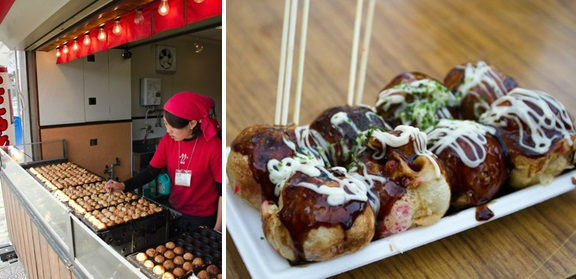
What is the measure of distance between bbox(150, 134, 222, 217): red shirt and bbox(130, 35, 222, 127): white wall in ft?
0.70

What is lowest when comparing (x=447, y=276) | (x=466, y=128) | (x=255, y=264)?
(x=447, y=276)

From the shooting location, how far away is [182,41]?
184 centimetres

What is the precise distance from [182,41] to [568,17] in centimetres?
274

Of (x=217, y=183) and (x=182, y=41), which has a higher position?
(x=182, y=41)

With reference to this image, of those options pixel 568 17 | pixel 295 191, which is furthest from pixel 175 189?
pixel 568 17

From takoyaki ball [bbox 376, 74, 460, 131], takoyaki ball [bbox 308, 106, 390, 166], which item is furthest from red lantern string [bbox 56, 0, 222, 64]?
takoyaki ball [bbox 376, 74, 460, 131]

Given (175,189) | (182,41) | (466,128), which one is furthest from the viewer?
(175,189)

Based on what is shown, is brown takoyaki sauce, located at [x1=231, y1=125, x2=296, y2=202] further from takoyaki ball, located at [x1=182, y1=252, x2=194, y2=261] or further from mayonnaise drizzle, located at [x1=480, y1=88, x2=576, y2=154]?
mayonnaise drizzle, located at [x1=480, y1=88, x2=576, y2=154]

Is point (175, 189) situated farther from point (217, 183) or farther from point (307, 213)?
point (307, 213)

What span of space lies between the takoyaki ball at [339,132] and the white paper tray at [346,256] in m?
0.43

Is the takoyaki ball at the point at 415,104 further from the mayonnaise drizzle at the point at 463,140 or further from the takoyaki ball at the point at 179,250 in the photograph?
the takoyaki ball at the point at 179,250

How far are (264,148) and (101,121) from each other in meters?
1.54

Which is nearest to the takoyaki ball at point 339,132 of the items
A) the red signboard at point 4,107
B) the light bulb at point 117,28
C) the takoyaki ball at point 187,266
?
the takoyaki ball at point 187,266

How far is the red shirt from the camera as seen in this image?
72.6 inches
